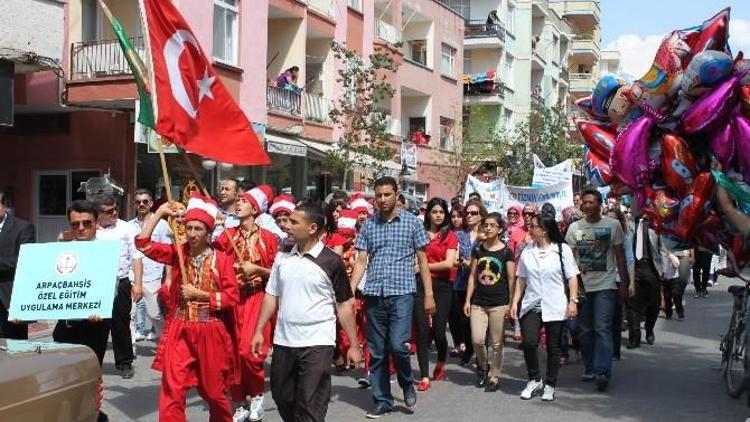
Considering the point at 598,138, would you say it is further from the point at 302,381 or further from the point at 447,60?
the point at 447,60

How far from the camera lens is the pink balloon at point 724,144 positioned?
7117mm

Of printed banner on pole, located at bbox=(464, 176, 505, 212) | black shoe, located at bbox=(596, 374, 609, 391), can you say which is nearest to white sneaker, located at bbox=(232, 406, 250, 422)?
black shoe, located at bbox=(596, 374, 609, 391)

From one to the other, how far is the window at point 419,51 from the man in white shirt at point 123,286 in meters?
28.5

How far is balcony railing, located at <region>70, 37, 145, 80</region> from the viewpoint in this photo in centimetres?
1781

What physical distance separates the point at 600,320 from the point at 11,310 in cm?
541

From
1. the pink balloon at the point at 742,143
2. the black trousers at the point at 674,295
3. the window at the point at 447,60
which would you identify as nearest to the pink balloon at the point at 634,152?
the pink balloon at the point at 742,143

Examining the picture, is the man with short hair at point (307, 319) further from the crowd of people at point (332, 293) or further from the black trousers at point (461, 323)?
the black trousers at point (461, 323)

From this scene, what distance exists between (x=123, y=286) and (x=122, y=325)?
0.39 m

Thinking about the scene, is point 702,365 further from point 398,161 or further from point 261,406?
point 398,161

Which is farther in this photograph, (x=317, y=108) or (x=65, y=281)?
(x=317, y=108)

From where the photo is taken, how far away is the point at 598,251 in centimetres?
943

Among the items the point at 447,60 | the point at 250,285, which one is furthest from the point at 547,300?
the point at 447,60

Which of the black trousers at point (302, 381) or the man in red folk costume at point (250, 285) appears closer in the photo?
the black trousers at point (302, 381)

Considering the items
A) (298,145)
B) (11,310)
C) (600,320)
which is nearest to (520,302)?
(600,320)
